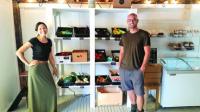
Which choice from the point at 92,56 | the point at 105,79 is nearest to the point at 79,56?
the point at 92,56

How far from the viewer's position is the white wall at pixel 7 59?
3141 mm

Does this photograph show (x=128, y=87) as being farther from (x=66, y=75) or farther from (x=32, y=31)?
(x=32, y=31)

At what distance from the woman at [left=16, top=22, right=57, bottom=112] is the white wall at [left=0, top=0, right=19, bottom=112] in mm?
500

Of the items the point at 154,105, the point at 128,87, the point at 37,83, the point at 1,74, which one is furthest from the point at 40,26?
the point at 154,105

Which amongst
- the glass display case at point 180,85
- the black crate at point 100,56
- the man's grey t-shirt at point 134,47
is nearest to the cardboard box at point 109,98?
the black crate at point 100,56

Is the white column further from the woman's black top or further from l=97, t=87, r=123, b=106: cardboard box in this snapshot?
the woman's black top

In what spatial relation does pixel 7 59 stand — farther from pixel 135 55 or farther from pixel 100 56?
pixel 135 55

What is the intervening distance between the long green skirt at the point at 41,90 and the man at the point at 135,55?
1.06m

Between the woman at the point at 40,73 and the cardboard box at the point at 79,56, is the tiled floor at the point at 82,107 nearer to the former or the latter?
the woman at the point at 40,73

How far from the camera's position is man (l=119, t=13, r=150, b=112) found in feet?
9.25

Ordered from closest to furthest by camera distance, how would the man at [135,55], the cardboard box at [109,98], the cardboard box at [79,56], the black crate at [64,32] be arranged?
the man at [135,55] → the black crate at [64,32] → the cardboard box at [79,56] → the cardboard box at [109,98]

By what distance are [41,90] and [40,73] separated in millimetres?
264

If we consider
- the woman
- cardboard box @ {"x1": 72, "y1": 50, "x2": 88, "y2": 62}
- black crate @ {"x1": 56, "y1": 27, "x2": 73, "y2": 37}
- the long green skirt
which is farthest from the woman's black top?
cardboard box @ {"x1": 72, "y1": 50, "x2": 88, "y2": 62}

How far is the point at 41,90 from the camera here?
3002 mm
